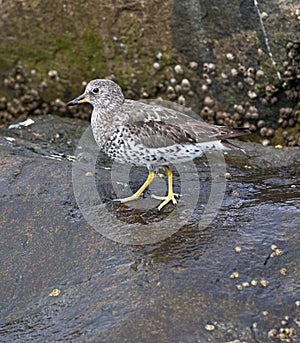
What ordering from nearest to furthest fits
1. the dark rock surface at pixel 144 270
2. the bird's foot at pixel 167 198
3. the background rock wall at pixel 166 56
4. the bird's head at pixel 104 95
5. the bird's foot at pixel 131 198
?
the dark rock surface at pixel 144 270 → the bird's foot at pixel 167 198 → the bird's foot at pixel 131 198 → the bird's head at pixel 104 95 → the background rock wall at pixel 166 56

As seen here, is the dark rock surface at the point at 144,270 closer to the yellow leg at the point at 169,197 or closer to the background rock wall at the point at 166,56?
the yellow leg at the point at 169,197

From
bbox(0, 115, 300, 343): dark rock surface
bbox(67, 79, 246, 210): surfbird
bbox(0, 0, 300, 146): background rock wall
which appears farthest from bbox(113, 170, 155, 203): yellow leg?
bbox(0, 0, 300, 146): background rock wall

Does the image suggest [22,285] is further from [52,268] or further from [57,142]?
[57,142]

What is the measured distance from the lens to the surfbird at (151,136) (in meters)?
6.00

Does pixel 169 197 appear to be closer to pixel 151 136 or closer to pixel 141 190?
pixel 141 190

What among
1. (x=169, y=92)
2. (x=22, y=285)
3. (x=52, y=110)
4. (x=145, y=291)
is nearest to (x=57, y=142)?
(x=52, y=110)

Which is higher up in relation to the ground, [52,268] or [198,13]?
[198,13]

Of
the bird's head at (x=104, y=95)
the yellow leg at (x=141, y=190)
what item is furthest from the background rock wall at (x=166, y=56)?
the yellow leg at (x=141, y=190)

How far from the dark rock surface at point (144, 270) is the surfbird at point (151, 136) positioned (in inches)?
15.2

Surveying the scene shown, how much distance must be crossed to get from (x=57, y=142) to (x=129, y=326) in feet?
12.5

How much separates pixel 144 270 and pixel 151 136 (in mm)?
1490

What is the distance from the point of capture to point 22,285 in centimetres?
525

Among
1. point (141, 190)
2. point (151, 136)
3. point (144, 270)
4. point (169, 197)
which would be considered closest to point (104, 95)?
point (151, 136)

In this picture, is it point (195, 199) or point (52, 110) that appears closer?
point (195, 199)
